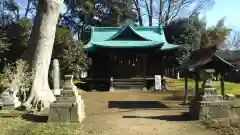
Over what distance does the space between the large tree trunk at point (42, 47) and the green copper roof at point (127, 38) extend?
459 inches

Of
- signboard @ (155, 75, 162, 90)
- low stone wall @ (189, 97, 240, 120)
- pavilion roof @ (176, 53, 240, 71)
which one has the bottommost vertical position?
low stone wall @ (189, 97, 240, 120)

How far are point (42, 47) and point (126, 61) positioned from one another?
14.5m

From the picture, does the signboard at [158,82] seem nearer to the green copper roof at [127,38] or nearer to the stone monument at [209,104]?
the green copper roof at [127,38]

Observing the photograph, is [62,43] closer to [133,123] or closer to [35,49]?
[35,49]

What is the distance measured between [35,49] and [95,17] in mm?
35827

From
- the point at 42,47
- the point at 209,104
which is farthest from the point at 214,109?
the point at 42,47

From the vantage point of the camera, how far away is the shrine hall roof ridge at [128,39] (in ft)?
87.6

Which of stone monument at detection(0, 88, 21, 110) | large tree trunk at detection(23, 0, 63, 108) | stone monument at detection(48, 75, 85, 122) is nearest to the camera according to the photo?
stone monument at detection(48, 75, 85, 122)

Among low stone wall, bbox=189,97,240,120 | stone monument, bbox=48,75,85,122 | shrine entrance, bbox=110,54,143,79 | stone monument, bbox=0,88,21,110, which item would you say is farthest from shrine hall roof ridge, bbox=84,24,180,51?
stone monument, bbox=48,75,85,122

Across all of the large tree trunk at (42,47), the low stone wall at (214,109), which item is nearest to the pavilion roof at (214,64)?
the low stone wall at (214,109)

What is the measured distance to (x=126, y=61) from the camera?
28.5 metres

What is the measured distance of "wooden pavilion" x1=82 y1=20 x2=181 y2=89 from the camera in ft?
90.0

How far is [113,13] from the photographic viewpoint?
157 feet

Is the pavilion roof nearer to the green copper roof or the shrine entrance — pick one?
the green copper roof
